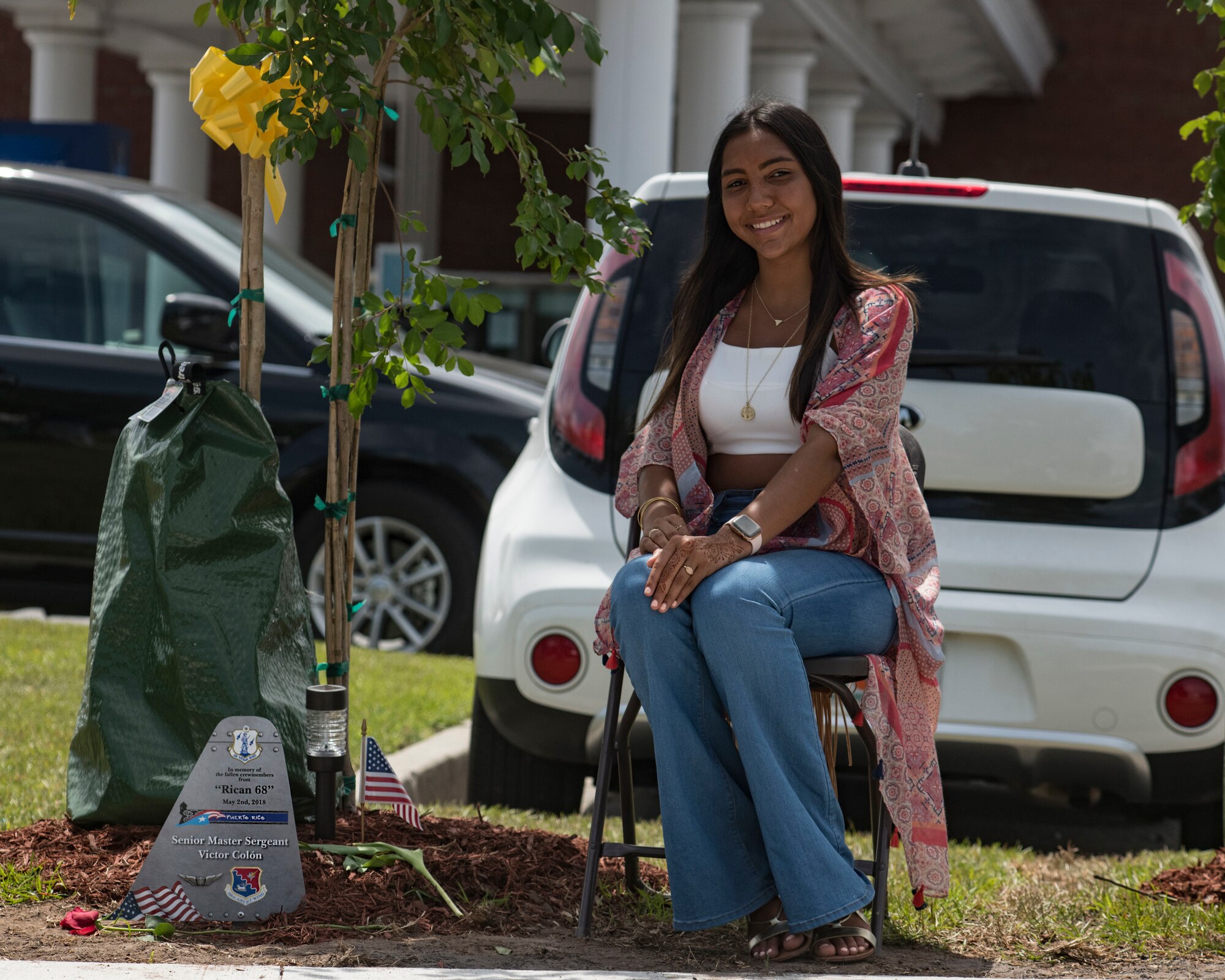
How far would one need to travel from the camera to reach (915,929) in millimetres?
3043

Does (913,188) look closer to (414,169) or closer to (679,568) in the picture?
(679,568)

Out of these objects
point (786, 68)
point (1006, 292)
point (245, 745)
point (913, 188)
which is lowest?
point (245, 745)

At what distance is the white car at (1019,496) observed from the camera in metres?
3.72

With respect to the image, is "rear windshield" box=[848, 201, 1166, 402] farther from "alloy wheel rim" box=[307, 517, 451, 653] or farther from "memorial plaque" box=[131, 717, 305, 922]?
"alloy wheel rim" box=[307, 517, 451, 653]

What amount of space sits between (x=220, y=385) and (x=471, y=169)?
1967cm

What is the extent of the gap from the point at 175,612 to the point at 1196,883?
81.7 inches

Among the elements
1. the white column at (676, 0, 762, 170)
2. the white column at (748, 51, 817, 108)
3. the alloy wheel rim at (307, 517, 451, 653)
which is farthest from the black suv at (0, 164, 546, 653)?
the white column at (748, 51, 817, 108)

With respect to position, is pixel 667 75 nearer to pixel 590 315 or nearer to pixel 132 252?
pixel 132 252

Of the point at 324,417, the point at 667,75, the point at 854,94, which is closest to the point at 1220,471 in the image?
the point at 324,417

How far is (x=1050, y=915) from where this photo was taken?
3.14m

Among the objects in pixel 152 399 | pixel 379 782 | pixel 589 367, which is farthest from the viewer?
pixel 152 399

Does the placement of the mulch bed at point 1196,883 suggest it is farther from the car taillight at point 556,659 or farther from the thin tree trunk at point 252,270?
the thin tree trunk at point 252,270

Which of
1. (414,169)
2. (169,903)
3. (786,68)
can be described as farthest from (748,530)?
(786,68)

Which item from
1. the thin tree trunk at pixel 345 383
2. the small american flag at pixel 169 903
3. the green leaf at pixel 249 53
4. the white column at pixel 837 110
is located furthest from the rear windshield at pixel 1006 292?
the white column at pixel 837 110
